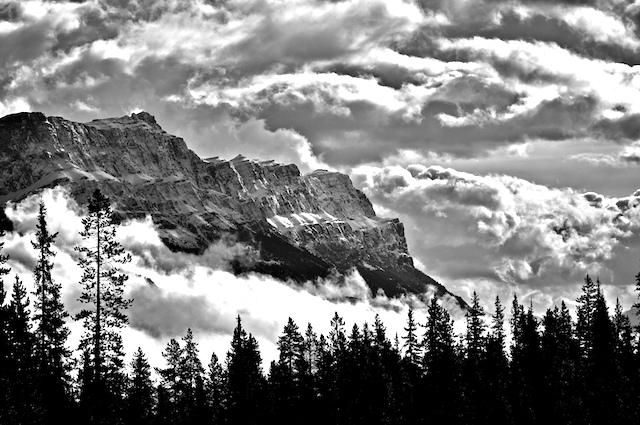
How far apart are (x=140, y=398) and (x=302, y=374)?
19.1 metres

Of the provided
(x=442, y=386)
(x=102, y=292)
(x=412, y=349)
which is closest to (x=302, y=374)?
(x=412, y=349)

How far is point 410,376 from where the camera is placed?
91.5 m

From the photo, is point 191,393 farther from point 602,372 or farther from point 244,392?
point 602,372


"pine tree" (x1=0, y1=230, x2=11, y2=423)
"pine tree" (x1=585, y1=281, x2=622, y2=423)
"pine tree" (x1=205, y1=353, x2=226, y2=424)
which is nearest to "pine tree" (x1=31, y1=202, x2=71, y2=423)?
"pine tree" (x1=0, y1=230, x2=11, y2=423)

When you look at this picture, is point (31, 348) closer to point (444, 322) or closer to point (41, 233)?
point (41, 233)

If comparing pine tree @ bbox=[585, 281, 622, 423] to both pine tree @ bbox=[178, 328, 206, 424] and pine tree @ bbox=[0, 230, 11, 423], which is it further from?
pine tree @ bbox=[0, 230, 11, 423]

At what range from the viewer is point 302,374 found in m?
99.8

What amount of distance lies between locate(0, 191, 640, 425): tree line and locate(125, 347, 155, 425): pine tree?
24 cm

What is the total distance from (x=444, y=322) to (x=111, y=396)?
45.3m

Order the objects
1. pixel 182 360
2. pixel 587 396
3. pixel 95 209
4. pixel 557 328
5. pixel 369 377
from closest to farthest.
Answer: pixel 95 209 < pixel 587 396 < pixel 369 377 < pixel 557 328 < pixel 182 360

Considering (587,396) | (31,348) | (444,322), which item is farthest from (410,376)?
(31,348)

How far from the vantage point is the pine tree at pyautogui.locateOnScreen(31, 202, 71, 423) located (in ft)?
184

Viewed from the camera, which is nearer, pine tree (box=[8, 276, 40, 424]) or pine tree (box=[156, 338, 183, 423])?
pine tree (box=[8, 276, 40, 424])

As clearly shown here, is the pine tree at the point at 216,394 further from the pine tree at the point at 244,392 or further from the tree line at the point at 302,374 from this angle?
the pine tree at the point at 244,392
